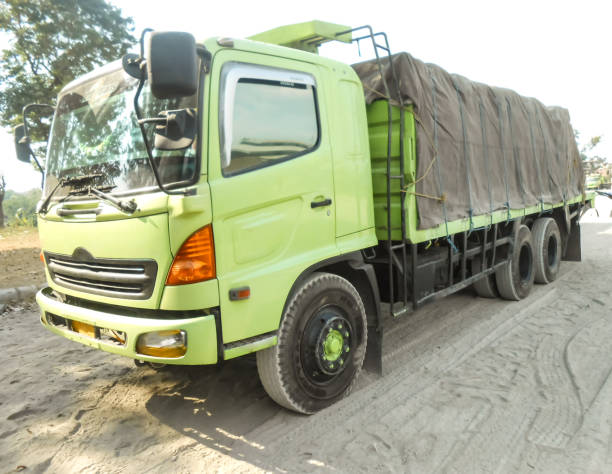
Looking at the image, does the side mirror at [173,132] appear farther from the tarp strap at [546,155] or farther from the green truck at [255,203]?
the tarp strap at [546,155]

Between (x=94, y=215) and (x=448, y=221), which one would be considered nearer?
(x=94, y=215)

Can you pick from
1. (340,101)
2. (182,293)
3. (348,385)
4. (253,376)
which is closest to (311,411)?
(348,385)

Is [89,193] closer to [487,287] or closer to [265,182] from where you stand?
[265,182]

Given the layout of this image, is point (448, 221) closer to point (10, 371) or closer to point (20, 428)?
point (20, 428)

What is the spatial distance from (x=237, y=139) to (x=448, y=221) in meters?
2.41

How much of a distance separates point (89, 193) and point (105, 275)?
1.75 feet

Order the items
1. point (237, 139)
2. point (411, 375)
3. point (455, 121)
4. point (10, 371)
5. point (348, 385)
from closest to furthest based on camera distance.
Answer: point (237, 139)
point (348, 385)
point (411, 375)
point (10, 371)
point (455, 121)

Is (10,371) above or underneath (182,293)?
underneath

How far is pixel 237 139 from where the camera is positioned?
9.32ft

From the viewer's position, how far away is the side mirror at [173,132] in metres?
2.49

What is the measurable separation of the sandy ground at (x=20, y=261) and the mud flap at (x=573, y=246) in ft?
29.3

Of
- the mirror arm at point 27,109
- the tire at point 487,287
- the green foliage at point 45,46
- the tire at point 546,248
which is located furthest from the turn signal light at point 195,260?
the green foliage at point 45,46

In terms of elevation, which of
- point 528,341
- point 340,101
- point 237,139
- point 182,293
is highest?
point 340,101

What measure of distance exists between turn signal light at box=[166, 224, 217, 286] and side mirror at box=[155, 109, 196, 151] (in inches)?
18.9
